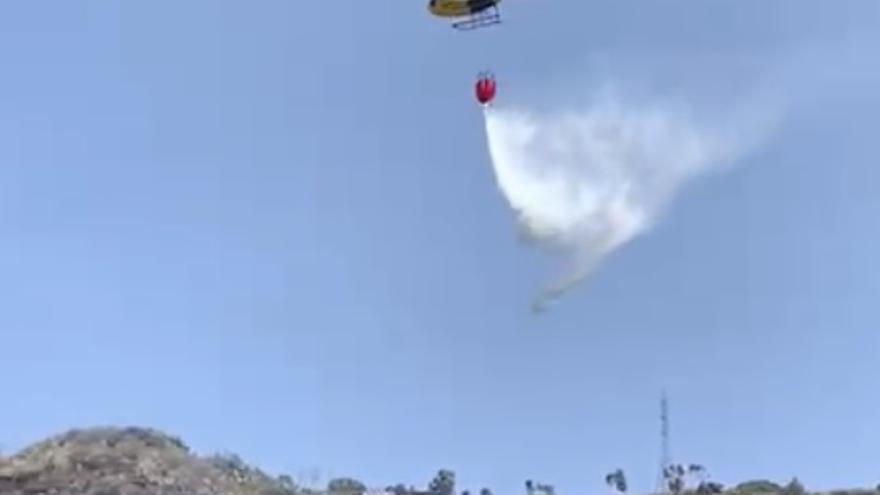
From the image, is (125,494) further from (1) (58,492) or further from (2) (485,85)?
(2) (485,85)

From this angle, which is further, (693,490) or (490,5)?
(693,490)

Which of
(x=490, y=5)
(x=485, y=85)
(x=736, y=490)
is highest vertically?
(x=736, y=490)

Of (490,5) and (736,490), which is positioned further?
(736,490)

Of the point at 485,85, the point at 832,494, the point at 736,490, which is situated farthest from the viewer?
the point at 736,490

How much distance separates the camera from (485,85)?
7106 centimetres

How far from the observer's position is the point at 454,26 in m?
72.0

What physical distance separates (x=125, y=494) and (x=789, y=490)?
85672 mm

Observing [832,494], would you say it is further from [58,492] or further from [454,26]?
[454,26]

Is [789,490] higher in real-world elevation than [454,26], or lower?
higher

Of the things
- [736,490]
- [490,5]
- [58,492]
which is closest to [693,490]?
[736,490]

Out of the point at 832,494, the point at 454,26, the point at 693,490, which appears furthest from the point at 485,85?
the point at 693,490

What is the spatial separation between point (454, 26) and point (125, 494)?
447 feet

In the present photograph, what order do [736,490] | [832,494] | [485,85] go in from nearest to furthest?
[485,85], [832,494], [736,490]

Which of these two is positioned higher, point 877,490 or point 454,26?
point 877,490
